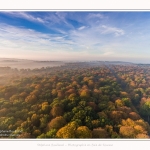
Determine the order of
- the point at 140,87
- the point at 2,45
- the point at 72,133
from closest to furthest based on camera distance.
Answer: the point at 72,133
the point at 2,45
the point at 140,87

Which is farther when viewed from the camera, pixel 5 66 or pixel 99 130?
pixel 5 66

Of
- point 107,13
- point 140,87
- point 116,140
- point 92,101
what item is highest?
point 107,13

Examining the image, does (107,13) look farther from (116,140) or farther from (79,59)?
(116,140)

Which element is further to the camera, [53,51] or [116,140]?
[53,51]

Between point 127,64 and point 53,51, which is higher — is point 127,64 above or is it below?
below

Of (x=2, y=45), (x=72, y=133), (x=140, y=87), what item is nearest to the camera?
(x=72, y=133)

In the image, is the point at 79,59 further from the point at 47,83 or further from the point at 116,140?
the point at 116,140

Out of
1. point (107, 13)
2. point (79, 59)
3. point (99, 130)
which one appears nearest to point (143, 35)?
point (107, 13)

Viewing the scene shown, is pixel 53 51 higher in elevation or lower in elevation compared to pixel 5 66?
higher

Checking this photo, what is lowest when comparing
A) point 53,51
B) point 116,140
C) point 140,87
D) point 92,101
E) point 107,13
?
point 116,140

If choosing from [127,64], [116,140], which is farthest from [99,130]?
[127,64]
